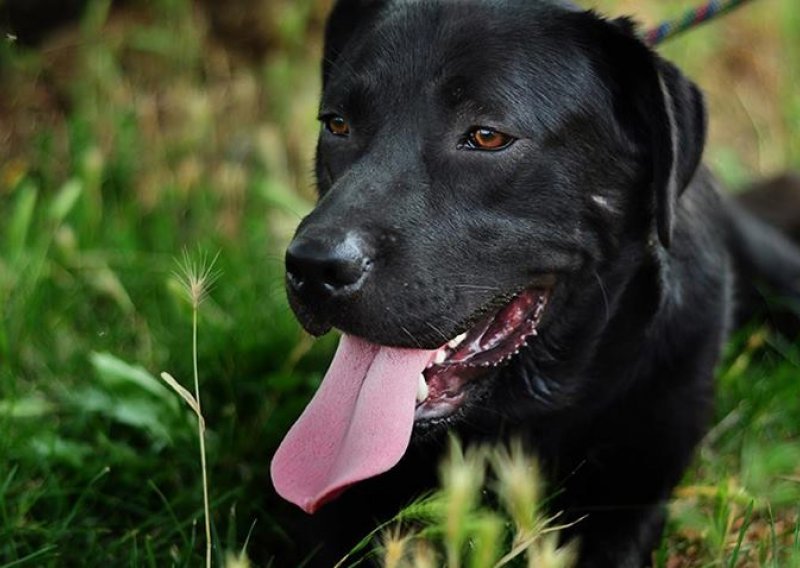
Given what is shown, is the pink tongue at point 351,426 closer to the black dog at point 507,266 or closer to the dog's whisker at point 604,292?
the black dog at point 507,266

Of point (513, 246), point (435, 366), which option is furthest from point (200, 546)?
point (513, 246)

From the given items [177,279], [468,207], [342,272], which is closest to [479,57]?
[468,207]

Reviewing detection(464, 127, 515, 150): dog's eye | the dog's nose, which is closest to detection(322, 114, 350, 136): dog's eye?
detection(464, 127, 515, 150): dog's eye

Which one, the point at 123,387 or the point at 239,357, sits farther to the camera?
the point at 239,357

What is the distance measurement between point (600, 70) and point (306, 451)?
100 centimetres

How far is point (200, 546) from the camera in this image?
3.03 meters

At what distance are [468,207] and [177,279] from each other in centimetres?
111

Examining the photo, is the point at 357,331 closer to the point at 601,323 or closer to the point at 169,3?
the point at 601,323

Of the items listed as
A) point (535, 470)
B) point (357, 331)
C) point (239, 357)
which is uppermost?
point (357, 331)

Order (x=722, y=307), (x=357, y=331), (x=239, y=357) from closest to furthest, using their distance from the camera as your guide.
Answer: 1. (x=357, y=331)
2. (x=722, y=307)
3. (x=239, y=357)

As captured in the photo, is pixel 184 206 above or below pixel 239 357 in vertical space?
below

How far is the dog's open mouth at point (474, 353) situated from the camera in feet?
9.18

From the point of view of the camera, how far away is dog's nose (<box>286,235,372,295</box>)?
251cm

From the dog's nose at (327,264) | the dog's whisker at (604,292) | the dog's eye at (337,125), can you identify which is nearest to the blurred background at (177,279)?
the dog's whisker at (604,292)
